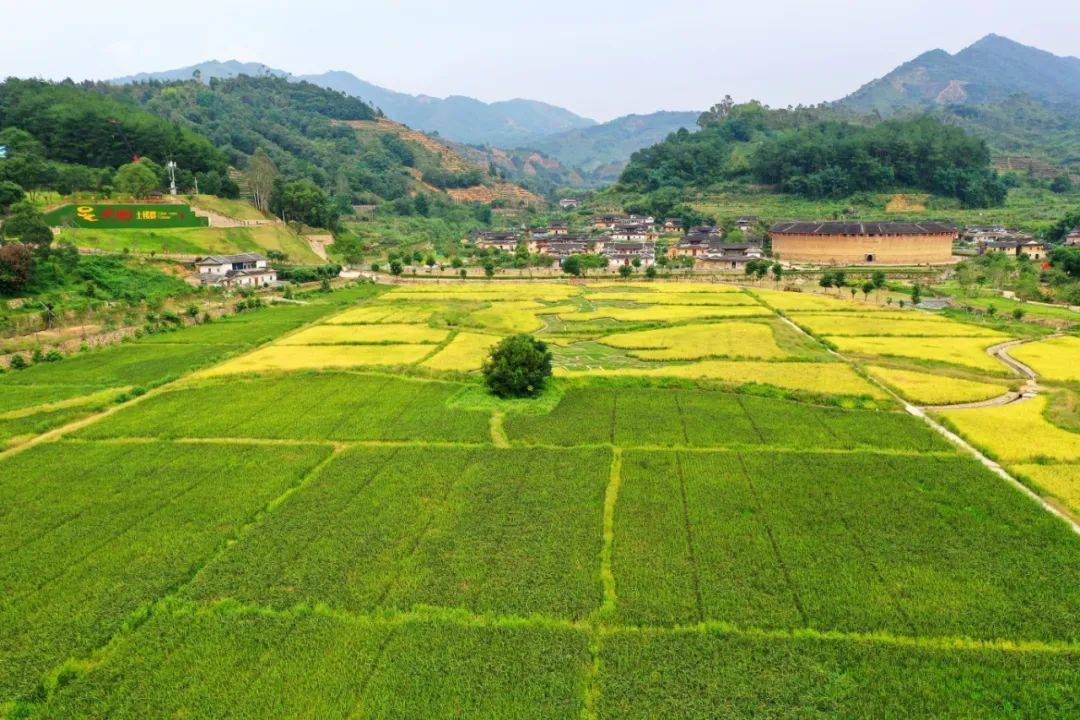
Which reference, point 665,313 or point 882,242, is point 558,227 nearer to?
point 882,242

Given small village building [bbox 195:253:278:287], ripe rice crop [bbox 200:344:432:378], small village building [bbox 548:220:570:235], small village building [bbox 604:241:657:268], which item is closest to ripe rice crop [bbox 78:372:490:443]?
ripe rice crop [bbox 200:344:432:378]

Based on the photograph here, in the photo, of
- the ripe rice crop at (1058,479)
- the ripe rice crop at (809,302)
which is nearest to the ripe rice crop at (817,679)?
the ripe rice crop at (1058,479)

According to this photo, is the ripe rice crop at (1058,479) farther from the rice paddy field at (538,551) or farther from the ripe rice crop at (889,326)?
the ripe rice crop at (889,326)

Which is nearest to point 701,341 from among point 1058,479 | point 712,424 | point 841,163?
point 712,424

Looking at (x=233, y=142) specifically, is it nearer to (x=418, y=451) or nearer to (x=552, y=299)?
(x=552, y=299)

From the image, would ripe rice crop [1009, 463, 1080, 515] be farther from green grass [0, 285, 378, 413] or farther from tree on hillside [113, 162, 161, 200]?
tree on hillside [113, 162, 161, 200]

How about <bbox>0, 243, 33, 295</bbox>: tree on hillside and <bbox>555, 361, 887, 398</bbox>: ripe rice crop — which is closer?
<bbox>555, 361, 887, 398</bbox>: ripe rice crop

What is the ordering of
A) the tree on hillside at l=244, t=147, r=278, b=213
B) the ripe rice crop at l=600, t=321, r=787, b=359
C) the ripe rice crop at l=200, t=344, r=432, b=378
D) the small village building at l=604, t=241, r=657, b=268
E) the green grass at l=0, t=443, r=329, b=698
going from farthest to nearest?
1. the tree on hillside at l=244, t=147, r=278, b=213
2. the small village building at l=604, t=241, r=657, b=268
3. the ripe rice crop at l=600, t=321, r=787, b=359
4. the ripe rice crop at l=200, t=344, r=432, b=378
5. the green grass at l=0, t=443, r=329, b=698

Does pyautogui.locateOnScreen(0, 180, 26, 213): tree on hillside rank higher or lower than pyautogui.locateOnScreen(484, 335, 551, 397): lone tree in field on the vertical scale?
higher
